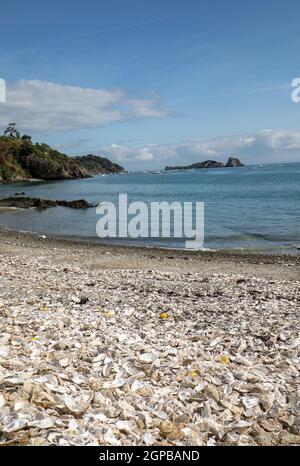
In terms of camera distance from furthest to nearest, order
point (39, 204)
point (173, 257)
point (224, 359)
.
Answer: point (39, 204) → point (173, 257) → point (224, 359)

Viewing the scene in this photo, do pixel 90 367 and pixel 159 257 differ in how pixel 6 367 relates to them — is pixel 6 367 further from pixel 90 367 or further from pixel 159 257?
pixel 159 257

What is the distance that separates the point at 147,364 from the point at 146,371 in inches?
11.4

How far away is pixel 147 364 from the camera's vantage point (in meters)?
6.40

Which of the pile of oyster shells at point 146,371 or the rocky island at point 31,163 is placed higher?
the rocky island at point 31,163

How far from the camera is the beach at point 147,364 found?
4723 millimetres

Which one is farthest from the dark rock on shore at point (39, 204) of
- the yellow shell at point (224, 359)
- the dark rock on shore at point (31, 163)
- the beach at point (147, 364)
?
the dark rock on shore at point (31, 163)

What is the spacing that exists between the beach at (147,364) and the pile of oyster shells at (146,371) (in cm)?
2

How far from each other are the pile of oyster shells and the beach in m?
0.02

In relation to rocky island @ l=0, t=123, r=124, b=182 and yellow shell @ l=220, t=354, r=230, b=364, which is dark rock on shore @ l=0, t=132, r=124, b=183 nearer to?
rocky island @ l=0, t=123, r=124, b=182

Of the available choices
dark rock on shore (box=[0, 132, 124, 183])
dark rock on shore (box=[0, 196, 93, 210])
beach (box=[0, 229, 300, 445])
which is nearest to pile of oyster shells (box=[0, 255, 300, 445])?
beach (box=[0, 229, 300, 445])

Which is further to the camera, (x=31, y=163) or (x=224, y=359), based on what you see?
(x=31, y=163)

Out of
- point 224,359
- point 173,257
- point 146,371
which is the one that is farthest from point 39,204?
point 146,371

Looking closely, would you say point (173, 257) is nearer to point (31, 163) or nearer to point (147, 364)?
point (147, 364)

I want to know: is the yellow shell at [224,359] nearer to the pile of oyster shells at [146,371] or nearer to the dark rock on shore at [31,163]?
the pile of oyster shells at [146,371]
